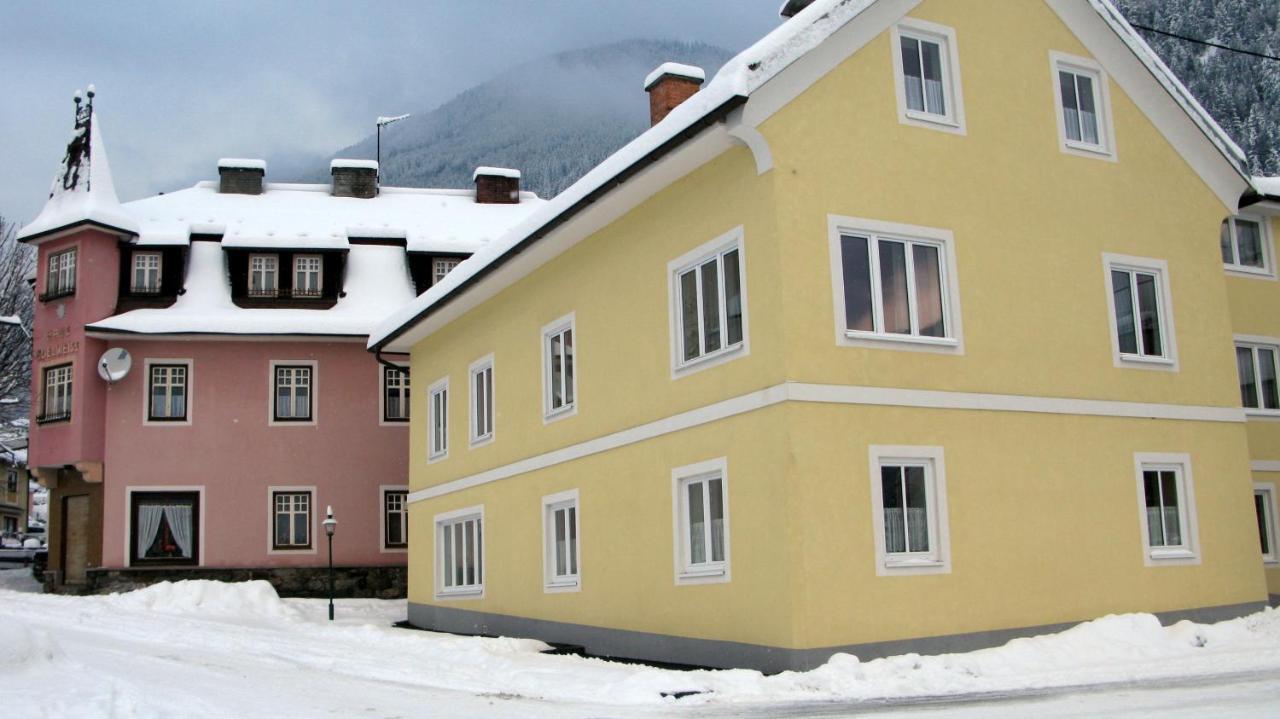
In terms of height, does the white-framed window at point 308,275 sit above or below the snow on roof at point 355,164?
below

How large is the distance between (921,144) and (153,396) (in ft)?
71.6

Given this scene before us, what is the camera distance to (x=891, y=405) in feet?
43.8

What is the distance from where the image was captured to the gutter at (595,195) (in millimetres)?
12945

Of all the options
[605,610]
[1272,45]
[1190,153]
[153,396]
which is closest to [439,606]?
[605,610]

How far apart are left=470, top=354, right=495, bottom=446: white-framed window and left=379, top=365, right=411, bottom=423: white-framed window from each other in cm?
951

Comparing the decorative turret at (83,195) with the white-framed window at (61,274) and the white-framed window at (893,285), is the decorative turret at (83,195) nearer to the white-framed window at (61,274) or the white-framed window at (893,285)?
the white-framed window at (61,274)

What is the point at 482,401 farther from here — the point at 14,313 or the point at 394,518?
the point at 14,313

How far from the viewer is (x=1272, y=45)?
70500 mm

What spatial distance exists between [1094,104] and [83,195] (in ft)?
79.9

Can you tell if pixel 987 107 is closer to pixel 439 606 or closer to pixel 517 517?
pixel 517 517

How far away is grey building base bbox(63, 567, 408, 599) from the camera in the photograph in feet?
92.5

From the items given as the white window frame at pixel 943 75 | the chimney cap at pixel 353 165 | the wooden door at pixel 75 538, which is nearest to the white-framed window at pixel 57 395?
the wooden door at pixel 75 538

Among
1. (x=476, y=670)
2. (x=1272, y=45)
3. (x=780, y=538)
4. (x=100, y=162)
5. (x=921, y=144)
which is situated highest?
(x=1272, y=45)

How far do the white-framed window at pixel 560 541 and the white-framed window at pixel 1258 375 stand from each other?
39.2 feet
